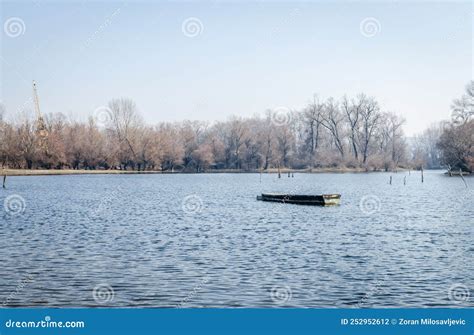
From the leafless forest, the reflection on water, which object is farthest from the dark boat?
the leafless forest

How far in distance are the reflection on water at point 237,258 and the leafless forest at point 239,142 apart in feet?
210

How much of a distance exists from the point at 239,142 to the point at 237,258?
3923 inches

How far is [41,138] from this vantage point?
93.3m

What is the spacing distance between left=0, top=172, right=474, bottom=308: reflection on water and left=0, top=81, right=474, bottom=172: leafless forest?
210ft

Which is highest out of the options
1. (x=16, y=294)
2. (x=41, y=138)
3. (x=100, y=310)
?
(x=41, y=138)

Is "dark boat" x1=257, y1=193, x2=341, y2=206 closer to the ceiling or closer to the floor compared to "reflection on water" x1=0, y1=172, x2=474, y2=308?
closer to the ceiling

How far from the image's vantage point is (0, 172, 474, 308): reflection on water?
15594 mm

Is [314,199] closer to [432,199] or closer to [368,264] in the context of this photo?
[432,199]

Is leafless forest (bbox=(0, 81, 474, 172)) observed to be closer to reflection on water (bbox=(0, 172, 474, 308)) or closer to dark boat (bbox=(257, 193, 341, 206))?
dark boat (bbox=(257, 193, 341, 206))

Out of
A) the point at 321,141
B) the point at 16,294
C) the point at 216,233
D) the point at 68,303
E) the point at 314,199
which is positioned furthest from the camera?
the point at 321,141

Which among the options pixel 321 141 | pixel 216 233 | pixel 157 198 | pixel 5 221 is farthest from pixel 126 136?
pixel 216 233

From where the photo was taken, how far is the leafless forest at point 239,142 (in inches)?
4240

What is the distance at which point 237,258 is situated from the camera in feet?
69.4

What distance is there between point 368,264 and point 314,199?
27218 millimetres
